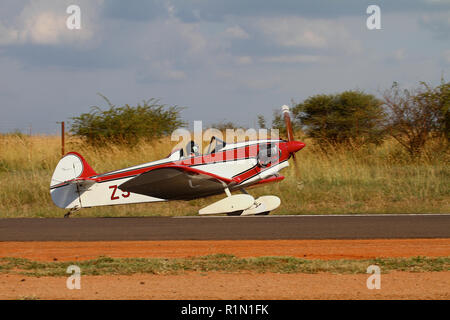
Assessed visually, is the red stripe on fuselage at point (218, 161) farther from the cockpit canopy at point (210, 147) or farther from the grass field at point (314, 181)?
the grass field at point (314, 181)

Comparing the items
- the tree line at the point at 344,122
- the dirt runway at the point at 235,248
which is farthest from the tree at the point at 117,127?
the dirt runway at the point at 235,248

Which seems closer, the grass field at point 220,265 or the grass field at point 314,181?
the grass field at point 220,265

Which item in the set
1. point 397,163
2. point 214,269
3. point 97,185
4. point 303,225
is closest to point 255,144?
point 303,225

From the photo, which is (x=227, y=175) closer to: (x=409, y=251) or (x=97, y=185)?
(x=97, y=185)

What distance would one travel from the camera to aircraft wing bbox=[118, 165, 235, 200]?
14.0 meters

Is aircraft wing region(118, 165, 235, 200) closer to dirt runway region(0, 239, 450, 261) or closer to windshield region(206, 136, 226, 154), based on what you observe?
windshield region(206, 136, 226, 154)

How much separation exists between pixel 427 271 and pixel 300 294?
2.34 metres

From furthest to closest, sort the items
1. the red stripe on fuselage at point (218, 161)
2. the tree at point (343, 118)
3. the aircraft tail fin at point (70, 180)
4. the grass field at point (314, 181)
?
the tree at point (343, 118) < the grass field at point (314, 181) < the aircraft tail fin at point (70, 180) < the red stripe on fuselage at point (218, 161)

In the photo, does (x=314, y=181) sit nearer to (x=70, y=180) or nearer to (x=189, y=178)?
(x=189, y=178)

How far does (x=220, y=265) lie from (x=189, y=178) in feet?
18.7

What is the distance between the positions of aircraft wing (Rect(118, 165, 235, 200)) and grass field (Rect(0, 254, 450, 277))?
4516 mm

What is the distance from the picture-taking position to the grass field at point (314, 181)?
17.1 m

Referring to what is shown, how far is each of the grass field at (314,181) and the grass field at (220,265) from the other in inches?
267

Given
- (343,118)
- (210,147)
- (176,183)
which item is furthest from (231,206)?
(343,118)
